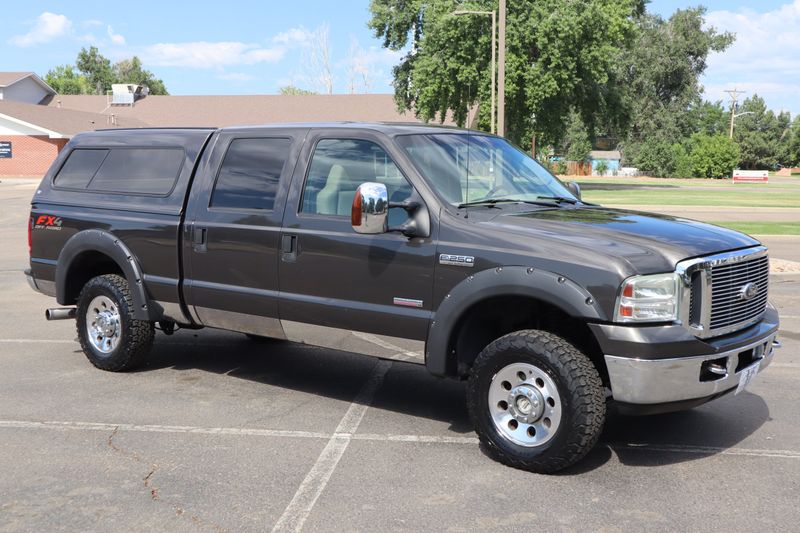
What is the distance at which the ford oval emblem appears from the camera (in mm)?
4961

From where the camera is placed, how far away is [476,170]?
5746 millimetres

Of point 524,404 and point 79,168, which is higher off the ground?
point 79,168

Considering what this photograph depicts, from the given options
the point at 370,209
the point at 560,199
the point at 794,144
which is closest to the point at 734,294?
the point at 560,199

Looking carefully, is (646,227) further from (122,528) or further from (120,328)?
(120,328)

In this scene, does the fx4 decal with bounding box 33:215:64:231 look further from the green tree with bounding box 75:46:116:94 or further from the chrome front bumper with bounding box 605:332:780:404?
the green tree with bounding box 75:46:116:94

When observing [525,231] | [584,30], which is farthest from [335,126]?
[584,30]

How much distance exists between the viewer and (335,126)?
235 inches

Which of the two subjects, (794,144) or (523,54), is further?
(794,144)

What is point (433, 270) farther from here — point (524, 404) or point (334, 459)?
point (334, 459)

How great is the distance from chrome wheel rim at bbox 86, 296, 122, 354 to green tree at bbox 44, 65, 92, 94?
115389 millimetres

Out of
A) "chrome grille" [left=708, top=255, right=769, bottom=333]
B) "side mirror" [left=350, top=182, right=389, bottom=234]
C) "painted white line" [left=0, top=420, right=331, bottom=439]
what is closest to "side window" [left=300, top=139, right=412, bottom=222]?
"side mirror" [left=350, top=182, right=389, bottom=234]

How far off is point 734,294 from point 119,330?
4.68 meters

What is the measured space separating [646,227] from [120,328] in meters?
4.21

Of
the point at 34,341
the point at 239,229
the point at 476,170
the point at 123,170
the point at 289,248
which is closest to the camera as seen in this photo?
the point at 476,170
